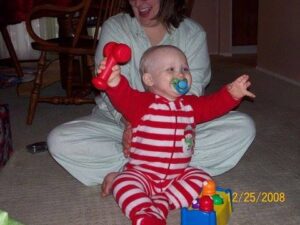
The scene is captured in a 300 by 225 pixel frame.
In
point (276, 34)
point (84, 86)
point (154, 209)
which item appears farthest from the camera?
point (276, 34)

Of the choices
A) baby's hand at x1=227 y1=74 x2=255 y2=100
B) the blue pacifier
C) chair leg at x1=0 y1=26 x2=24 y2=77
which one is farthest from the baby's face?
chair leg at x1=0 y1=26 x2=24 y2=77

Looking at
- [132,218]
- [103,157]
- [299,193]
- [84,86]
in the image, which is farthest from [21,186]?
[84,86]

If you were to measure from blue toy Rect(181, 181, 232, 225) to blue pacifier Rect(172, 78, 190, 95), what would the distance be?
0.22 m

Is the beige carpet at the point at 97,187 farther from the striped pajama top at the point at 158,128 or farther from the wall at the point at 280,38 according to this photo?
the wall at the point at 280,38

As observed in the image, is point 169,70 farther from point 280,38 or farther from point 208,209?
point 280,38

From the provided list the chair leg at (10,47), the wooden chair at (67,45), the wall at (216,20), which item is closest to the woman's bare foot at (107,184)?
the wooden chair at (67,45)

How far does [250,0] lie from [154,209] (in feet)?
11.6

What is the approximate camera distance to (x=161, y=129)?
3.50ft

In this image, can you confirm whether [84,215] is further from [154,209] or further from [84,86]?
[84,86]

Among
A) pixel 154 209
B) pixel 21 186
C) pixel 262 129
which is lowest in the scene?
pixel 262 129

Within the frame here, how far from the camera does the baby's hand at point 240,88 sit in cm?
109

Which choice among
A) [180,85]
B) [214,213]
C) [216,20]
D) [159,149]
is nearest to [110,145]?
[159,149]

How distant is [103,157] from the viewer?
1.28 metres

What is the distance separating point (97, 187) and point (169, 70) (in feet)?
1.39
